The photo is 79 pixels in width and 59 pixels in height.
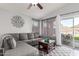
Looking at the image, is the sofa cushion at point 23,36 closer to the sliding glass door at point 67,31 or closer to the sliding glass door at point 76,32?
the sliding glass door at point 67,31

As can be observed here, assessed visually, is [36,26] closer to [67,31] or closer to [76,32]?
[67,31]

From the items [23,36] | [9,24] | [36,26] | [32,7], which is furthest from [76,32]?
[9,24]

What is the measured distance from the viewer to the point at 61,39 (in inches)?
166

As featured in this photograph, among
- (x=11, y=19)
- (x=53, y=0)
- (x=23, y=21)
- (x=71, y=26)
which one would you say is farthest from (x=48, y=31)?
(x=53, y=0)

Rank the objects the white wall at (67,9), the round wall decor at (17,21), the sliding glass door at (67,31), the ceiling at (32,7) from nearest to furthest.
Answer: the ceiling at (32,7), the white wall at (67,9), the round wall decor at (17,21), the sliding glass door at (67,31)

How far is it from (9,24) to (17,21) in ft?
1.44

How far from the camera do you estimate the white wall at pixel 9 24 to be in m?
3.28

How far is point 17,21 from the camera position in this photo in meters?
3.74

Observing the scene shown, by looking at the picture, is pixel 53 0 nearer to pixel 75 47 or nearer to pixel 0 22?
pixel 0 22

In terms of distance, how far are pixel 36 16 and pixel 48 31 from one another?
45.8 inches

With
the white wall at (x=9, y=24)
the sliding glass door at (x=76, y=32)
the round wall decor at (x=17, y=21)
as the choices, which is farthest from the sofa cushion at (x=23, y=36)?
the sliding glass door at (x=76, y=32)

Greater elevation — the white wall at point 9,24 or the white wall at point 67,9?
the white wall at point 67,9

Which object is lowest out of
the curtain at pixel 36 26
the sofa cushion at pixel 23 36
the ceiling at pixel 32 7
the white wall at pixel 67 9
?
the sofa cushion at pixel 23 36

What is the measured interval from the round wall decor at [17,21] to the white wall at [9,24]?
0.14 m
